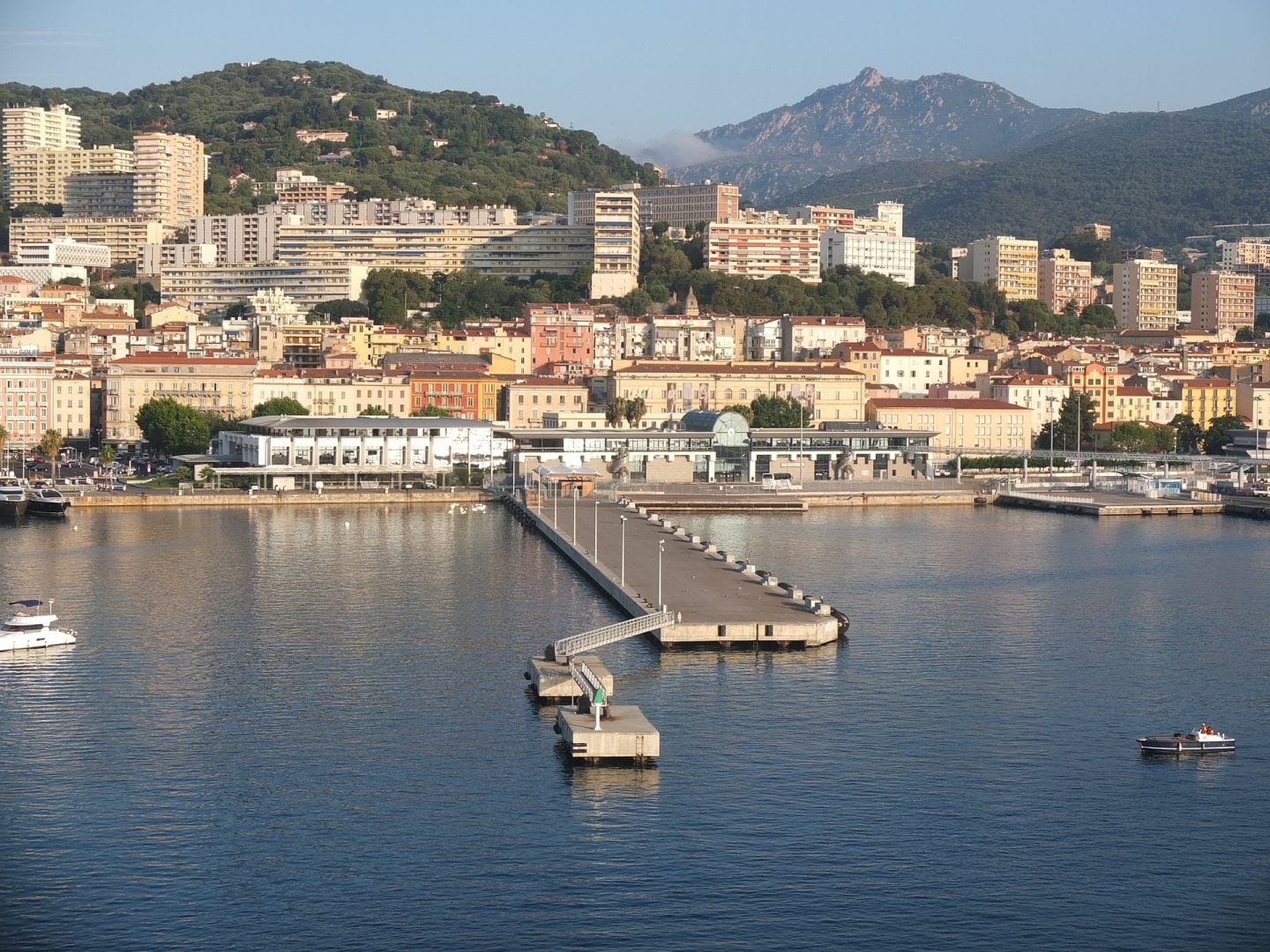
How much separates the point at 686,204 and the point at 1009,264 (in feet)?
46.9

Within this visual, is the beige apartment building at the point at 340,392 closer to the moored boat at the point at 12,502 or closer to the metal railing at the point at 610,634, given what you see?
the moored boat at the point at 12,502

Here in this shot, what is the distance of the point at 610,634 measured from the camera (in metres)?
18.5

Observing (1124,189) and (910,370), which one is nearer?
(910,370)

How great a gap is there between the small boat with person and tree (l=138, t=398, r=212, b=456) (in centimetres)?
3135

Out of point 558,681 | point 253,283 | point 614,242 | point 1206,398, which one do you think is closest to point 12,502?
point 558,681

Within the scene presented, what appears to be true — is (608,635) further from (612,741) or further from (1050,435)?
(1050,435)

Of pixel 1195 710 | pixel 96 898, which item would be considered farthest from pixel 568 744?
pixel 1195 710

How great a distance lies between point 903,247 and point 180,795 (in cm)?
6553

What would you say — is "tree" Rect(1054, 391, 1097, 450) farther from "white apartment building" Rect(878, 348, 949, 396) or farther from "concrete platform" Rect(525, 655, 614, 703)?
"concrete platform" Rect(525, 655, 614, 703)

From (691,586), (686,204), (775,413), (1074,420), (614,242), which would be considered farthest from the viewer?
(686,204)

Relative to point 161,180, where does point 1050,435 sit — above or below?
below

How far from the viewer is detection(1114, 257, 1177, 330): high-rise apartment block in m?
81.6

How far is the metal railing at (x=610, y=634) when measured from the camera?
697 inches

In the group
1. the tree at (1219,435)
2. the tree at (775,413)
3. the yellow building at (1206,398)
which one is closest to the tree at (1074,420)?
the tree at (1219,435)
